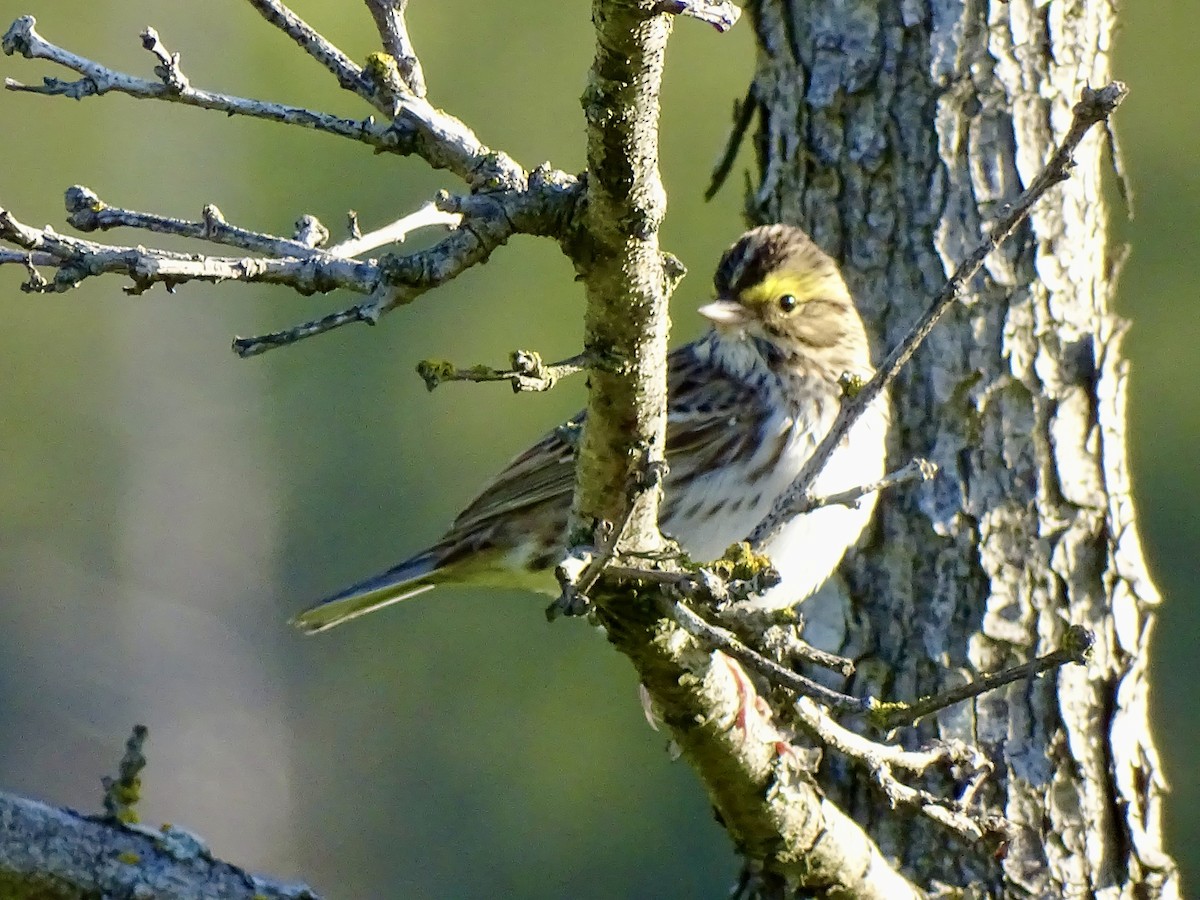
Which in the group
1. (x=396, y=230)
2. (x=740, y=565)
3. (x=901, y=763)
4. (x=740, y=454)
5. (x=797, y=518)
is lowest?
(x=740, y=565)

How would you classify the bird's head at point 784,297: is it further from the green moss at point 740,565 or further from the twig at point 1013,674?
the green moss at point 740,565

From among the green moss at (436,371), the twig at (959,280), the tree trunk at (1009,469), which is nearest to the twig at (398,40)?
the green moss at (436,371)

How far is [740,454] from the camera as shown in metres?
Result: 4.47

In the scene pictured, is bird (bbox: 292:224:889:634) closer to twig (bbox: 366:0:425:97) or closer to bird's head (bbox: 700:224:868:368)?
bird's head (bbox: 700:224:868:368)

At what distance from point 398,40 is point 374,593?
7.96 feet

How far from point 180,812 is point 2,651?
8.34ft

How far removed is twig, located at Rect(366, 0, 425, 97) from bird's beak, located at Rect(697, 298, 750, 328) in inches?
72.6

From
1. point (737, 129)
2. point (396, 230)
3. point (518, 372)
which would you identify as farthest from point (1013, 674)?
point (737, 129)

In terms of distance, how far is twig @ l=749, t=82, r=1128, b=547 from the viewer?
7.77 ft

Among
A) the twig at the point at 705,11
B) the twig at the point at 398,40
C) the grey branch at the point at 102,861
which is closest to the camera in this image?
the twig at the point at 705,11

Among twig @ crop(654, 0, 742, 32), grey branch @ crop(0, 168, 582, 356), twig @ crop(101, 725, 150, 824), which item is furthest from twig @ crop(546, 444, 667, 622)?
twig @ crop(101, 725, 150, 824)

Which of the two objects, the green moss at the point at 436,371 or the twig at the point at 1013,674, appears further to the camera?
the twig at the point at 1013,674

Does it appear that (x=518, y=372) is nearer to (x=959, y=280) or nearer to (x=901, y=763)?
(x=959, y=280)

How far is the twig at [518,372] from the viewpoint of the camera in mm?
2465
